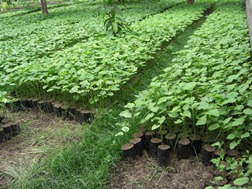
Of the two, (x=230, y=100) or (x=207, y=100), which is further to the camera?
(x=207, y=100)

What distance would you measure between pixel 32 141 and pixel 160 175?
1637mm

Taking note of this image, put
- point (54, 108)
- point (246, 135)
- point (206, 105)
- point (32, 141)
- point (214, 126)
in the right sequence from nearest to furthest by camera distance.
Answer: point (246, 135)
point (214, 126)
point (206, 105)
point (32, 141)
point (54, 108)

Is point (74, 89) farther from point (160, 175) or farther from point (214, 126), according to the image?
point (214, 126)

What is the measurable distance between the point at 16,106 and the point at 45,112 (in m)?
0.52

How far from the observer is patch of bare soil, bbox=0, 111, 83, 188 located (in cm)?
299

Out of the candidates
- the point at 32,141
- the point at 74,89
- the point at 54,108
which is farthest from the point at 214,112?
the point at 54,108

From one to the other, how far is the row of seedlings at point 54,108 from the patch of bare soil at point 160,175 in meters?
1.13

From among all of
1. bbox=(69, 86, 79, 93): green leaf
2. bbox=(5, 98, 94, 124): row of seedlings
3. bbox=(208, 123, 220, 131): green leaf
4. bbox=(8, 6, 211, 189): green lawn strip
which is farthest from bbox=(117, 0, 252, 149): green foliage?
bbox=(69, 86, 79, 93): green leaf

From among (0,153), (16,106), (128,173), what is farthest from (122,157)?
(16,106)

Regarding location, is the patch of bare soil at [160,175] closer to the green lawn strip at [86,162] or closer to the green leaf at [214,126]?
the green lawn strip at [86,162]

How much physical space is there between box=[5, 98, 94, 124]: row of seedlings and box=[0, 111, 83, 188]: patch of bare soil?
0.27 ft

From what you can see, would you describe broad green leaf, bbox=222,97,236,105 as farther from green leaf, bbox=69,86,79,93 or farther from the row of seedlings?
green leaf, bbox=69,86,79,93

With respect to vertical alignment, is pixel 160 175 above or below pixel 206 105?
below

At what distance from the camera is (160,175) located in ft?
8.77
